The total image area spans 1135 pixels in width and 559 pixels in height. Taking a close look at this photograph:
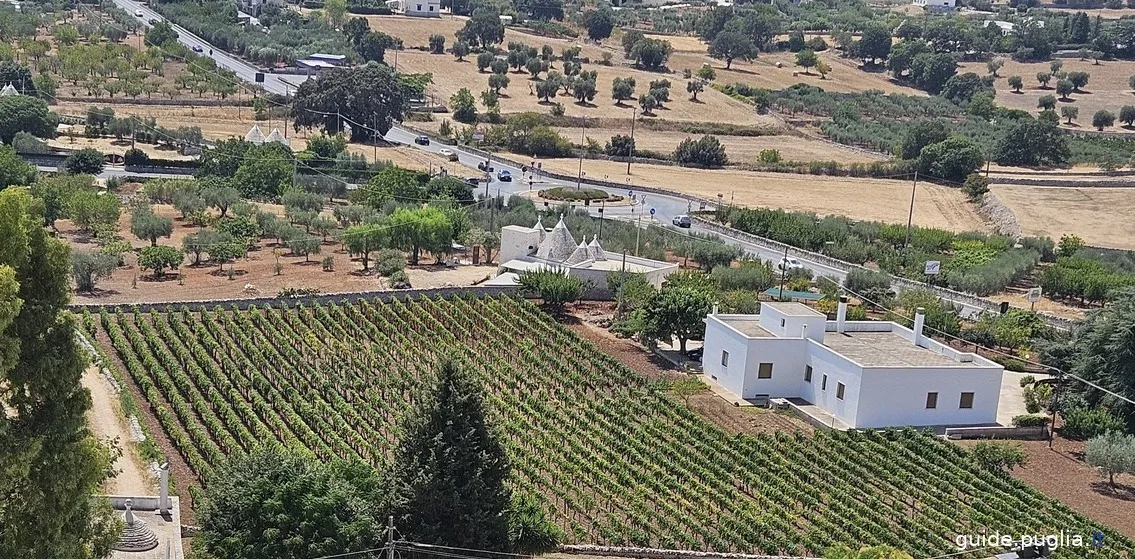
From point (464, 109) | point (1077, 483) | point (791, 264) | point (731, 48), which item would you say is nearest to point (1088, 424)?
point (1077, 483)

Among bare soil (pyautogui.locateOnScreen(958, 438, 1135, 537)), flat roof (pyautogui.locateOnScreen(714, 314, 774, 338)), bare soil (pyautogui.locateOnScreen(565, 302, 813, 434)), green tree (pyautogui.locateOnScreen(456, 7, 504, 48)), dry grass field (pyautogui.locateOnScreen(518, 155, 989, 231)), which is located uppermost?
green tree (pyautogui.locateOnScreen(456, 7, 504, 48))

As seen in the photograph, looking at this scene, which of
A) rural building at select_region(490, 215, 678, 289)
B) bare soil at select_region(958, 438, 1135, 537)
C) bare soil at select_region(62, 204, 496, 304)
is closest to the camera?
bare soil at select_region(958, 438, 1135, 537)

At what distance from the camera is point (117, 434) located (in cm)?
3869

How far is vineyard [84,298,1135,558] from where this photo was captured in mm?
36500

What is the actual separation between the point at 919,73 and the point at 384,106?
77.5 m

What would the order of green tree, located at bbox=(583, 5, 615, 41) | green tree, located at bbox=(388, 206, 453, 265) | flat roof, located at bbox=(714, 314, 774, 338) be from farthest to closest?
green tree, located at bbox=(583, 5, 615, 41)
green tree, located at bbox=(388, 206, 453, 265)
flat roof, located at bbox=(714, 314, 774, 338)

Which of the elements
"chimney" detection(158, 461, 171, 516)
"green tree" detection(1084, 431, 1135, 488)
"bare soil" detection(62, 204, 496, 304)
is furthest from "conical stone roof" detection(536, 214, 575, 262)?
"chimney" detection(158, 461, 171, 516)

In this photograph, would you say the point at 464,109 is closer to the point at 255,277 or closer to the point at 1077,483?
the point at 255,277

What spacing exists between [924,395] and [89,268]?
32.5 metres

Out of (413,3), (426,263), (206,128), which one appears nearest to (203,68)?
(206,128)

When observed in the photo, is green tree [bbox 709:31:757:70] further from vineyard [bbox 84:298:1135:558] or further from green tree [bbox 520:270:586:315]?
vineyard [bbox 84:298:1135:558]

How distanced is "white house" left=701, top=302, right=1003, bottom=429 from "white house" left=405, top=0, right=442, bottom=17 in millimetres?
124295

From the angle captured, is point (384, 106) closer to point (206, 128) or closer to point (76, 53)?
point (206, 128)

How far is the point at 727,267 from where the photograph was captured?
2608 inches
